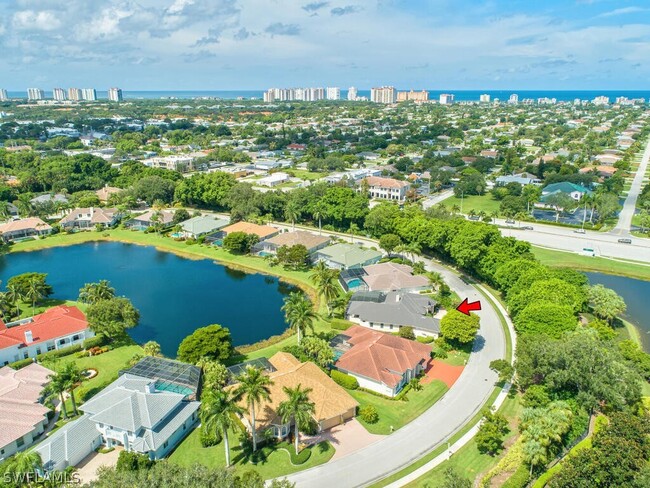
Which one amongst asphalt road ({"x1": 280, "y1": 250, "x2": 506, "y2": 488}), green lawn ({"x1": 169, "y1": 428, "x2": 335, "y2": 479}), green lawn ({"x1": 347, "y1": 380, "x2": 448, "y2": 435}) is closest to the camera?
asphalt road ({"x1": 280, "y1": 250, "x2": 506, "y2": 488})

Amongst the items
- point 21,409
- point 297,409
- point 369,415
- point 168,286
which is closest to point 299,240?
point 168,286

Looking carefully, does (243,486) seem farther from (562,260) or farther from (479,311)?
(562,260)

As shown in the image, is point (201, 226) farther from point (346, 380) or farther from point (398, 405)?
point (398, 405)

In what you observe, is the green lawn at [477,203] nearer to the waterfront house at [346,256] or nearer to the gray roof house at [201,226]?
the waterfront house at [346,256]

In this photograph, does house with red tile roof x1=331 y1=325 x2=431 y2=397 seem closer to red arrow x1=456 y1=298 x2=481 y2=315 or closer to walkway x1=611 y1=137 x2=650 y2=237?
red arrow x1=456 y1=298 x2=481 y2=315

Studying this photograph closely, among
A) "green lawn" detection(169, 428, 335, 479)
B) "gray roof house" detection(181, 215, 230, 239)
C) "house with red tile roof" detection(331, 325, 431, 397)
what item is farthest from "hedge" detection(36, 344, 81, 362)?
"gray roof house" detection(181, 215, 230, 239)
